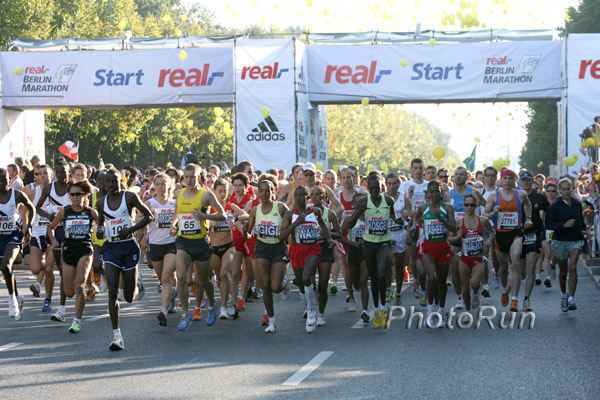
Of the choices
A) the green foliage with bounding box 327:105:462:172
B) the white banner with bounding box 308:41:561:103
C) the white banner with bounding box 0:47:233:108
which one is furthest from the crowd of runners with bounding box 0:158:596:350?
the green foliage with bounding box 327:105:462:172

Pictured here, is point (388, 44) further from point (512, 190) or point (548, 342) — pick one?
point (548, 342)

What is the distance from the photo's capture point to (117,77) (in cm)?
2788

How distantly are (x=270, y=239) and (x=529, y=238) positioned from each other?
3.93 meters

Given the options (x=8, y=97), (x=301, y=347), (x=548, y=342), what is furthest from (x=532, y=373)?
(x=8, y=97)

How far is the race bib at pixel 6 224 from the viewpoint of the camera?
37.9ft

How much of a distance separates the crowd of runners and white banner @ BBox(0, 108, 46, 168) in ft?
52.4

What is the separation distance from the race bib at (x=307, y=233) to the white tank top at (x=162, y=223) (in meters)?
1.83

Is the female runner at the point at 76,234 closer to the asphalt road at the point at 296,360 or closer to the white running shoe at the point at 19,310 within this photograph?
the asphalt road at the point at 296,360

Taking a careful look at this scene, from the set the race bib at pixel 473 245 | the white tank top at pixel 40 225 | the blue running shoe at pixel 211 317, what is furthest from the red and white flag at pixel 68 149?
the race bib at pixel 473 245

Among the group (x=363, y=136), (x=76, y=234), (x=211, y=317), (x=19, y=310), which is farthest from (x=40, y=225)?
(x=363, y=136)

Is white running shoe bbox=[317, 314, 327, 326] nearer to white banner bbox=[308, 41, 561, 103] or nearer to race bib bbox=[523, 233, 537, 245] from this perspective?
race bib bbox=[523, 233, 537, 245]

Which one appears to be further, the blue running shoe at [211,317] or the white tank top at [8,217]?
the white tank top at [8,217]

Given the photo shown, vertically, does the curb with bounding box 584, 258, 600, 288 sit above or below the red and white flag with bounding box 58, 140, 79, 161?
below

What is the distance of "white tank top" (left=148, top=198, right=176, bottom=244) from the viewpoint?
456 inches
